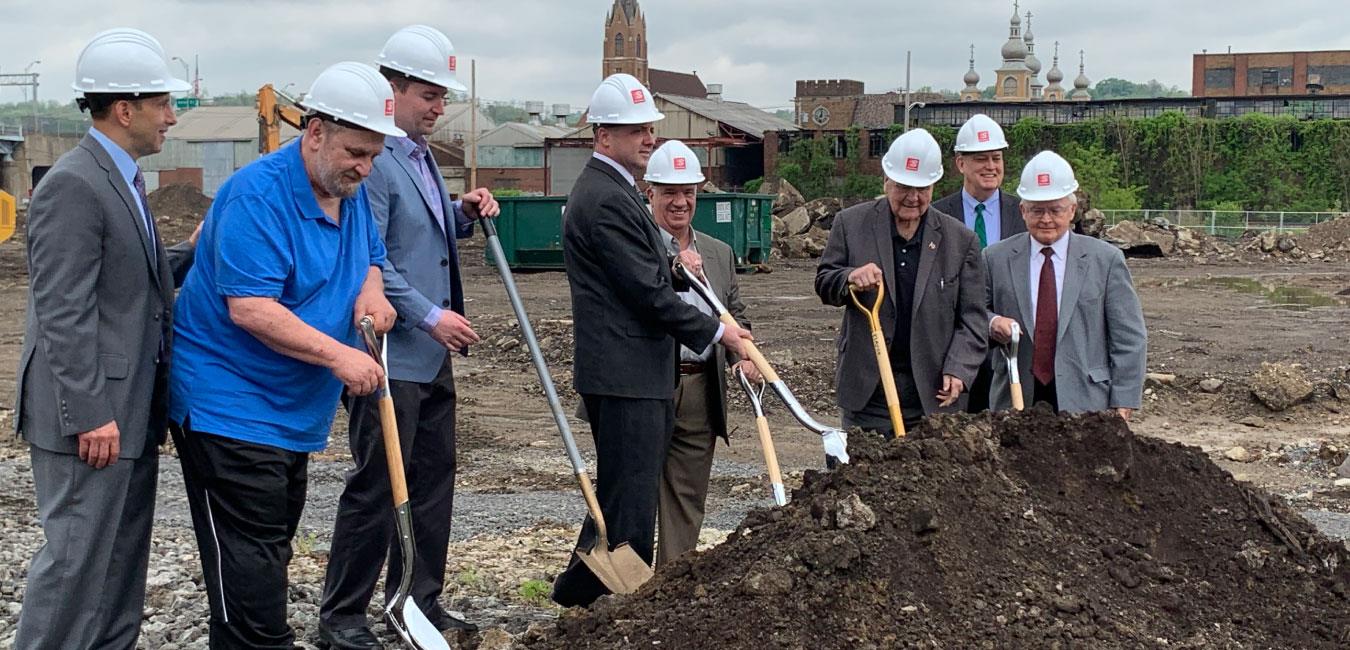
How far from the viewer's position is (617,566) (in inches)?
196

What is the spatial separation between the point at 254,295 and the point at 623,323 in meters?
1.66

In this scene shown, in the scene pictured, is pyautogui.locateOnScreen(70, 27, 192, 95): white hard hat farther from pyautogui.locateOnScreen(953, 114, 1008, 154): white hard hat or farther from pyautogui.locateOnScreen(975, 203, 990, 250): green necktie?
pyautogui.locateOnScreen(975, 203, 990, 250): green necktie

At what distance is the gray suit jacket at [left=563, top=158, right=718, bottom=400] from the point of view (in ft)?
16.7

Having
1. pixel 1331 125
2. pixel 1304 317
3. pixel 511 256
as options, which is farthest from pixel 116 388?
pixel 1331 125

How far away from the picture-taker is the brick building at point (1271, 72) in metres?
70.4

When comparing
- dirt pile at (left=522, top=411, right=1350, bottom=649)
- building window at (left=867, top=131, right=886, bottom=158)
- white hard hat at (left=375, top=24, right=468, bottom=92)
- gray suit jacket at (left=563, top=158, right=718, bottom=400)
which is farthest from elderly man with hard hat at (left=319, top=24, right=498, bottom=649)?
building window at (left=867, top=131, right=886, bottom=158)

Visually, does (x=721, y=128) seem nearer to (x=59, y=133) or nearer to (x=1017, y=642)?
(x=59, y=133)

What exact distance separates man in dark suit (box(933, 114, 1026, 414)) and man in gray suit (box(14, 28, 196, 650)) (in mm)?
3404

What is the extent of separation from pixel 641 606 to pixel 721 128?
57.8 m

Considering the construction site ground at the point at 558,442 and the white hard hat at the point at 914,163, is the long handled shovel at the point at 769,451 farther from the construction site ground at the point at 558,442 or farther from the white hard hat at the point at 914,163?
the construction site ground at the point at 558,442

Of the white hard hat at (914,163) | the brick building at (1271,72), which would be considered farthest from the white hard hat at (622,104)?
the brick building at (1271,72)

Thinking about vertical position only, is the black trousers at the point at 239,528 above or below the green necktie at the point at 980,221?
below

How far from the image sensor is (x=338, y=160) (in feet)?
13.1

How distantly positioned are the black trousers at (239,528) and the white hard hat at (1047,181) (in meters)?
3.26
